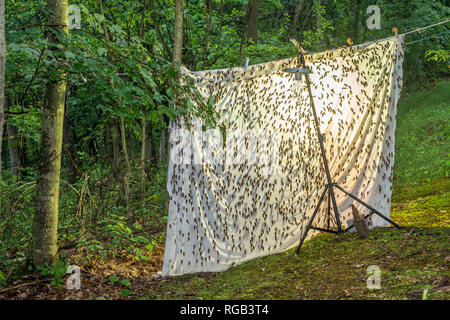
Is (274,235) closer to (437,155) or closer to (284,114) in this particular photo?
(284,114)

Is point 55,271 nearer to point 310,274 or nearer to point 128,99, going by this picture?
point 128,99

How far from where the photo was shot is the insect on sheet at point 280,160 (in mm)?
4648

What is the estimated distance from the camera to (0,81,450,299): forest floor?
123 inches

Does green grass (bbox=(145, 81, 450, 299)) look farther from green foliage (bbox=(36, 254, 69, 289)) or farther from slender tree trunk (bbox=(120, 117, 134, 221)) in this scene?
slender tree trunk (bbox=(120, 117, 134, 221))

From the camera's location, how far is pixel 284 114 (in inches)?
186

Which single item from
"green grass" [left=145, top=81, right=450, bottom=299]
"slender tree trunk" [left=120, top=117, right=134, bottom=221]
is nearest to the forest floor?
"green grass" [left=145, top=81, right=450, bottom=299]

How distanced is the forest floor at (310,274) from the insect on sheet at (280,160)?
0.29 meters

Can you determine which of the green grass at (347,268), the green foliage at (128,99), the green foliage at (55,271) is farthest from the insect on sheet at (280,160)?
the green foliage at (55,271)

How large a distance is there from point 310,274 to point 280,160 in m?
1.43

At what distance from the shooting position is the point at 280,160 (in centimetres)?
469

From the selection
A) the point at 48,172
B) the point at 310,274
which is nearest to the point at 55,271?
the point at 48,172
